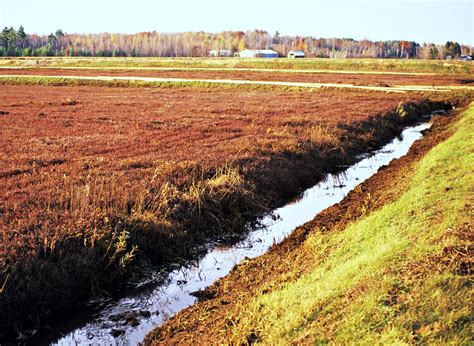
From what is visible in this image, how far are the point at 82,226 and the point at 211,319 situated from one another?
141 inches

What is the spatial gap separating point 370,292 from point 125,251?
5234mm

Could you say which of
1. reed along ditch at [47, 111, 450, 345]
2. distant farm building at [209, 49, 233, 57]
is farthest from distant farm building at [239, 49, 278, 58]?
reed along ditch at [47, 111, 450, 345]

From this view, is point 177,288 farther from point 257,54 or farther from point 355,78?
point 257,54

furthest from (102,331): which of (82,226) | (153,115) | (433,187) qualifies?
(153,115)

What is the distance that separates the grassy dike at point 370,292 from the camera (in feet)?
20.1

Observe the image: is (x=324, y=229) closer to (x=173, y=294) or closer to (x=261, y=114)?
(x=173, y=294)

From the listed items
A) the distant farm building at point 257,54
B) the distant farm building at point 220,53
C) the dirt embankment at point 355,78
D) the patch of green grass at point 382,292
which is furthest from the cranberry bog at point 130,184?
the distant farm building at point 220,53

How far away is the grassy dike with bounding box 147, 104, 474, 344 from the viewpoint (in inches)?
242

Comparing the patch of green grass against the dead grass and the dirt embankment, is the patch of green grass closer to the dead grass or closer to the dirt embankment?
the dead grass

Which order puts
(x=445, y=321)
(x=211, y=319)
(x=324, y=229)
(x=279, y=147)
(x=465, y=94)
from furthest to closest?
(x=465, y=94)
(x=279, y=147)
(x=324, y=229)
(x=211, y=319)
(x=445, y=321)

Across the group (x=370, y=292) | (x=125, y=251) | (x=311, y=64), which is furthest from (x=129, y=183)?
(x=311, y=64)

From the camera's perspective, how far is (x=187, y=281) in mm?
10250

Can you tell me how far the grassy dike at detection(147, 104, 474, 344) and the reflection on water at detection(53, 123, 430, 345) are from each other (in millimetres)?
617

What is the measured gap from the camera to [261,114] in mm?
31609
